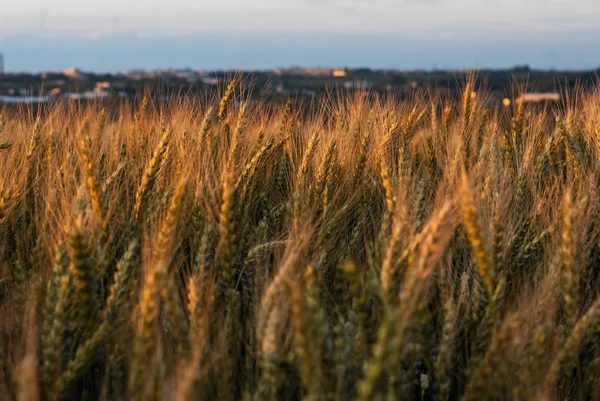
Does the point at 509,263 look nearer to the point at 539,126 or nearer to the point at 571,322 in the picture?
the point at 571,322

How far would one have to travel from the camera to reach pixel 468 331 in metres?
1.64

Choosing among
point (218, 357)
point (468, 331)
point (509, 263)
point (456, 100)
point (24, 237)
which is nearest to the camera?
point (218, 357)

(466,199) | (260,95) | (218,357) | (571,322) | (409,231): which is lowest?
(218,357)

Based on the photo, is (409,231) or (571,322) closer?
(571,322)

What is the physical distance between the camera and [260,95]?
3615 mm

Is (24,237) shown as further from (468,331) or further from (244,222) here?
(468,331)

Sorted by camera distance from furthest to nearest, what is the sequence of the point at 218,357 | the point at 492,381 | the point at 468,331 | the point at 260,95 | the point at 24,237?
the point at 260,95 → the point at 24,237 → the point at 468,331 → the point at 218,357 → the point at 492,381

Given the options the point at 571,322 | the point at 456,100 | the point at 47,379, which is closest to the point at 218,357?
the point at 47,379

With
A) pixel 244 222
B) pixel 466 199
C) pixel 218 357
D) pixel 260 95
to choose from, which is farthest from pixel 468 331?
pixel 260 95

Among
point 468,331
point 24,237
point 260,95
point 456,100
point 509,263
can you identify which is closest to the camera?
point 468,331

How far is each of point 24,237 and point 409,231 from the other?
1391 millimetres

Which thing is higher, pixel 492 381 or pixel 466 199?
pixel 466 199

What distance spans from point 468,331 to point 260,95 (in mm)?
2319

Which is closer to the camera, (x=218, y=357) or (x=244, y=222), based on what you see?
(x=218, y=357)
